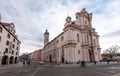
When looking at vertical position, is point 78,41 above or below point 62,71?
above

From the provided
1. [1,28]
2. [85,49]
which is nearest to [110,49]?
[85,49]

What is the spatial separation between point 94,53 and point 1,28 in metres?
44.2

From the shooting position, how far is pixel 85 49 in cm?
4822

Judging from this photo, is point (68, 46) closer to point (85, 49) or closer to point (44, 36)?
point (85, 49)

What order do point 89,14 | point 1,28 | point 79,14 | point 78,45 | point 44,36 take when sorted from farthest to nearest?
point 44,36 < point 89,14 < point 79,14 < point 78,45 < point 1,28

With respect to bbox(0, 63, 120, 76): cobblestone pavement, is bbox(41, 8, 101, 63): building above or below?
above

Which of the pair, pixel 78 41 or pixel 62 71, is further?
pixel 78 41

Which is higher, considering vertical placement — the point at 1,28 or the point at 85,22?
the point at 85,22

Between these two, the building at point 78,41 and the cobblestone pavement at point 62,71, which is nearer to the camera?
the cobblestone pavement at point 62,71

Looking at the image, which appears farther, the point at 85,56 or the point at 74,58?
the point at 85,56

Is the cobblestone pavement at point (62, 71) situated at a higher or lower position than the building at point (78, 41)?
lower

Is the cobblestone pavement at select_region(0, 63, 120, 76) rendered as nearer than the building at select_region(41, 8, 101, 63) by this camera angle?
Yes

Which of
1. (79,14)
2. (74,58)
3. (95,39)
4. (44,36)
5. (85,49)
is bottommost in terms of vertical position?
(74,58)

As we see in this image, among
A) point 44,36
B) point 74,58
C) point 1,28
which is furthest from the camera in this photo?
point 44,36
